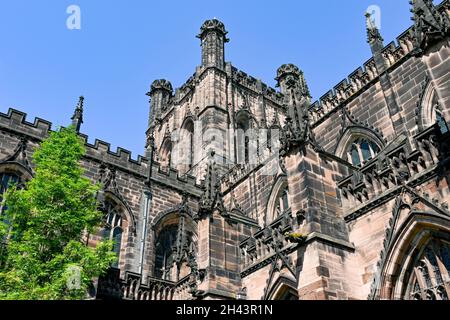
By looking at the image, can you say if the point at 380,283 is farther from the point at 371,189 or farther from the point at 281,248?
the point at 281,248

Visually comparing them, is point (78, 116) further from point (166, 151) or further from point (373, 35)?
point (373, 35)

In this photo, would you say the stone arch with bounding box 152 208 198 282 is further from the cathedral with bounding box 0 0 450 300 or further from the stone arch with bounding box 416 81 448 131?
the stone arch with bounding box 416 81 448 131

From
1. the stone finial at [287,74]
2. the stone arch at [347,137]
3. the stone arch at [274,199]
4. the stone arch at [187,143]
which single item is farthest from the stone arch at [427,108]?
the stone arch at [187,143]

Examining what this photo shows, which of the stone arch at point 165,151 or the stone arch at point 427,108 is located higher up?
the stone arch at point 165,151

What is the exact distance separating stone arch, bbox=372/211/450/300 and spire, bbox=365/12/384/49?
36.2 feet

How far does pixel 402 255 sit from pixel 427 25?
4440 mm

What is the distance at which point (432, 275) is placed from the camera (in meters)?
7.74

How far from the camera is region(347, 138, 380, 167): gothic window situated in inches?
624

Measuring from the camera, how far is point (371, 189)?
924 cm

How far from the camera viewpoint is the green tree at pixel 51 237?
426 inches

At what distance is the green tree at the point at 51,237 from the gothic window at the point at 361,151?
31.8 ft

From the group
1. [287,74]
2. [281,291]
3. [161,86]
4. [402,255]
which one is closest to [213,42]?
[161,86]

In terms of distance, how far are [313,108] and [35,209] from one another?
12.3m

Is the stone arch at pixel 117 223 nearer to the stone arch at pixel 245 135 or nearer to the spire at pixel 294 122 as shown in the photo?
the spire at pixel 294 122
